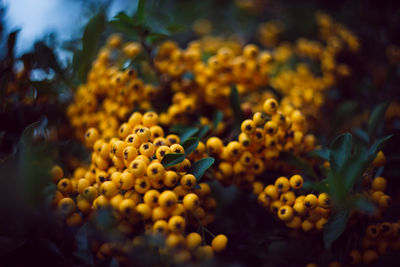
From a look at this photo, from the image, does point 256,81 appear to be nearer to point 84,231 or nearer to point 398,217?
point 398,217

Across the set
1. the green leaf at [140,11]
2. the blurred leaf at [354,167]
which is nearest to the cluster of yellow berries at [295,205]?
the blurred leaf at [354,167]

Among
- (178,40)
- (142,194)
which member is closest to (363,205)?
(142,194)

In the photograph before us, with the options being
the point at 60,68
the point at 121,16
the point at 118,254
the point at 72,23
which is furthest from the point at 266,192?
the point at 72,23

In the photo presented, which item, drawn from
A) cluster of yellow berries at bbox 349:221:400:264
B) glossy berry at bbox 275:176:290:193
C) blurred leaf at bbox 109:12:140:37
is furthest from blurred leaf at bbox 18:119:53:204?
cluster of yellow berries at bbox 349:221:400:264

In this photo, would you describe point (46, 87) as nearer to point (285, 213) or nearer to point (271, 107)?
point (271, 107)

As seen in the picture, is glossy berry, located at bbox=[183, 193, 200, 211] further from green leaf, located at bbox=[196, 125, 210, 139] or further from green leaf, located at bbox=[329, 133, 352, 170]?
green leaf, located at bbox=[329, 133, 352, 170]
